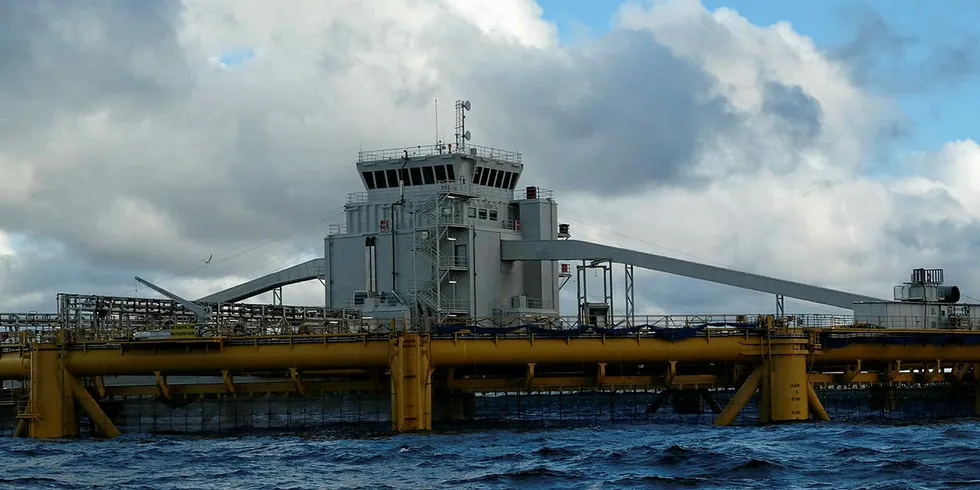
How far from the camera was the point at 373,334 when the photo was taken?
65.9 meters

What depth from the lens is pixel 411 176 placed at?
3711 inches

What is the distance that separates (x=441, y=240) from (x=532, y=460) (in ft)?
128

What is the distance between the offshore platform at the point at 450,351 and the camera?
220 feet

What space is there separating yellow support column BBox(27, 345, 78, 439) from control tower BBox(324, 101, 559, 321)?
2274 cm

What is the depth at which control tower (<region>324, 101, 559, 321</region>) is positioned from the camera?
294 feet

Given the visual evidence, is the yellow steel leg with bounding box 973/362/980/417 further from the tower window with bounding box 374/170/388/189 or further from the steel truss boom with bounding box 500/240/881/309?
the tower window with bounding box 374/170/388/189

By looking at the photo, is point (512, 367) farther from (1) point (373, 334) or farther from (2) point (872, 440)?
(2) point (872, 440)

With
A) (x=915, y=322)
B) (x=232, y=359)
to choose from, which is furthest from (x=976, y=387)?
(x=232, y=359)

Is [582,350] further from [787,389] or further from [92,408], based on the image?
[92,408]

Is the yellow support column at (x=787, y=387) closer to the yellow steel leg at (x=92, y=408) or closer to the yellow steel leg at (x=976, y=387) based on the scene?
the yellow steel leg at (x=976, y=387)

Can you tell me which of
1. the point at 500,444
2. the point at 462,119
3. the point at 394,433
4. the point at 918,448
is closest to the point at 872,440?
the point at 918,448

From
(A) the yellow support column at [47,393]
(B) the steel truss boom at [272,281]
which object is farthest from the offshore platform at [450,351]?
(B) the steel truss boom at [272,281]

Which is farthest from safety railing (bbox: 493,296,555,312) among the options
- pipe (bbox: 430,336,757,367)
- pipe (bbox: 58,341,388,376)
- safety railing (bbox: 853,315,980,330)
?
pipe (bbox: 58,341,388,376)

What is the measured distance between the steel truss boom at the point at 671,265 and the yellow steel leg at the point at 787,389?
1040 centimetres
